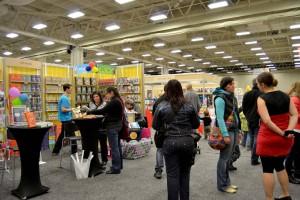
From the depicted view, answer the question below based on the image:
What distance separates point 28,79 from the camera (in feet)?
22.9

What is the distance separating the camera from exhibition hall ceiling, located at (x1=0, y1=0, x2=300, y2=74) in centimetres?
886

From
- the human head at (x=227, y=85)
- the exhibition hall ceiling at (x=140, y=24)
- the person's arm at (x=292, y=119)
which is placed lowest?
the person's arm at (x=292, y=119)

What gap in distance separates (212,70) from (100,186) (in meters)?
24.6

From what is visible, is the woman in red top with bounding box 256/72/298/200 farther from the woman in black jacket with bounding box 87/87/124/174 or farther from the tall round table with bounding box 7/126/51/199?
the tall round table with bounding box 7/126/51/199

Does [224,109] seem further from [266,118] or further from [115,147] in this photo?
[115,147]

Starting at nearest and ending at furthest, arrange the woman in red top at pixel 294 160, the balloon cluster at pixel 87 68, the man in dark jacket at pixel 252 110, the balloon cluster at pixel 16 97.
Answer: the woman in red top at pixel 294 160, the man in dark jacket at pixel 252 110, the balloon cluster at pixel 16 97, the balloon cluster at pixel 87 68

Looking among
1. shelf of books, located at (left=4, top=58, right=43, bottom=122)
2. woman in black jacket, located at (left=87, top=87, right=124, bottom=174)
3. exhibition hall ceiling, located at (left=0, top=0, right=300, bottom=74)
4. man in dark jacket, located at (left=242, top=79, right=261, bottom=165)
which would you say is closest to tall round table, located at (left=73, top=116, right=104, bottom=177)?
woman in black jacket, located at (left=87, top=87, right=124, bottom=174)

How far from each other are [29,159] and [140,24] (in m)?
8.21

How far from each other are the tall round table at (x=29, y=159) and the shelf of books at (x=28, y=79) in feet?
10.7

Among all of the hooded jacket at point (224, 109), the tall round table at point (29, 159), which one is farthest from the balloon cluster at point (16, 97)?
the hooded jacket at point (224, 109)

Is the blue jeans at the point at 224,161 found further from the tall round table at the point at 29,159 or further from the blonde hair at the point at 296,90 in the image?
the tall round table at the point at 29,159

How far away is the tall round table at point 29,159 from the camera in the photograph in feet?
11.6

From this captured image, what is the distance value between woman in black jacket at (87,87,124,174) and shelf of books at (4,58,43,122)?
3.06m

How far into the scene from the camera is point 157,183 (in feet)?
13.4
